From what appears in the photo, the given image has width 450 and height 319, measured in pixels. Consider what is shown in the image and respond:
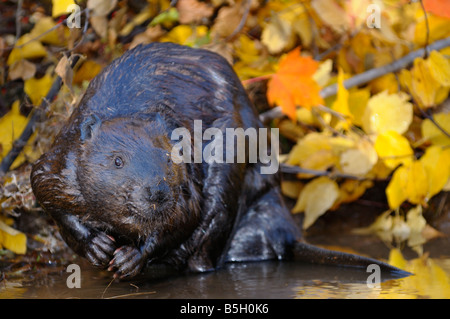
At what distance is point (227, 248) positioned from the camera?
287 centimetres

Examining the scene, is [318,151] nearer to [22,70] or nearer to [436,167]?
[436,167]

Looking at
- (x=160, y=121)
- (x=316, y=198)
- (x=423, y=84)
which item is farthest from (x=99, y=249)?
(x=423, y=84)

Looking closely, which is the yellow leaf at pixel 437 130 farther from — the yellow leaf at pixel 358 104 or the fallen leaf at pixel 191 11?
the fallen leaf at pixel 191 11

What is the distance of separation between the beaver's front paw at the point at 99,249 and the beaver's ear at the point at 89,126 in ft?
1.19

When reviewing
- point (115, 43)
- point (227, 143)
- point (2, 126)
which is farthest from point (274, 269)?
point (115, 43)

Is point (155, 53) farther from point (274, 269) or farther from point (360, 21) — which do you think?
point (360, 21)

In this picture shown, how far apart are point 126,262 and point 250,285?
1.51 feet

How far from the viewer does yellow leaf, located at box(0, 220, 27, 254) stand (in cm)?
290

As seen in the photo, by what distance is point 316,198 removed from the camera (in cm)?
357

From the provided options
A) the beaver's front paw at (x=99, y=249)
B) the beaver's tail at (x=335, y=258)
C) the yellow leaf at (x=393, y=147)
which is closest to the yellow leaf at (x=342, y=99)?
the yellow leaf at (x=393, y=147)

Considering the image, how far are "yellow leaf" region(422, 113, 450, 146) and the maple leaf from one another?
0.67 m

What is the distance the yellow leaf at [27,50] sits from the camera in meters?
3.41

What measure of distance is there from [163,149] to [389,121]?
157cm
